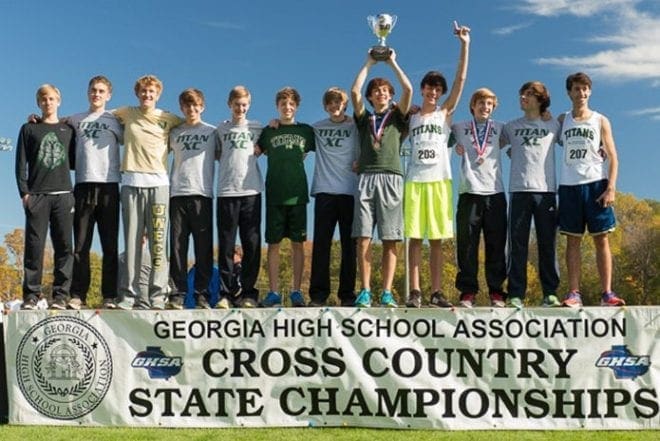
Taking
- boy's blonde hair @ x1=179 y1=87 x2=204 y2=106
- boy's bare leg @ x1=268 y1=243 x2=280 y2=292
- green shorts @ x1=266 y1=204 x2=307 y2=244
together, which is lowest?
boy's bare leg @ x1=268 y1=243 x2=280 y2=292

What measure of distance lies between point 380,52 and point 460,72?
0.88 meters

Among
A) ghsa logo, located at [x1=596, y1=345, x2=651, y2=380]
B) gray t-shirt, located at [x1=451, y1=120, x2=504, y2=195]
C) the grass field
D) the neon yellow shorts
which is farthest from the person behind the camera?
gray t-shirt, located at [x1=451, y1=120, x2=504, y2=195]

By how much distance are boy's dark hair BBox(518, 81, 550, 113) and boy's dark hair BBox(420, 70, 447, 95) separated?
920mm

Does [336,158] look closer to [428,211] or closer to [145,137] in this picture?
[428,211]

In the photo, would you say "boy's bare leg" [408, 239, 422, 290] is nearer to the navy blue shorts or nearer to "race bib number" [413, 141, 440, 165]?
"race bib number" [413, 141, 440, 165]

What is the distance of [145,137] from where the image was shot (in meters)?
7.82

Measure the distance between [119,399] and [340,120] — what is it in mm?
3716

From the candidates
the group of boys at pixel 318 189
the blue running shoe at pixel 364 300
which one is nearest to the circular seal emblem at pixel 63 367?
the group of boys at pixel 318 189

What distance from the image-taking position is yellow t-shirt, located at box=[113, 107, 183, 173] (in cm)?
777

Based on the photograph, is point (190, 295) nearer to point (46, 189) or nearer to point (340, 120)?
point (46, 189)

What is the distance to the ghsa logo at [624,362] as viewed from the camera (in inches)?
267

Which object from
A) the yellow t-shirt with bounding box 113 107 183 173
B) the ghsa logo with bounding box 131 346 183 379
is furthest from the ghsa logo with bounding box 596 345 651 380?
the yellow t-shirt with bounding box 113 107 183 173

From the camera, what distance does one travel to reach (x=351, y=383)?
6.88 m

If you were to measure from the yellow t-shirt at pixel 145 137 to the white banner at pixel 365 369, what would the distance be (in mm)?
1691
